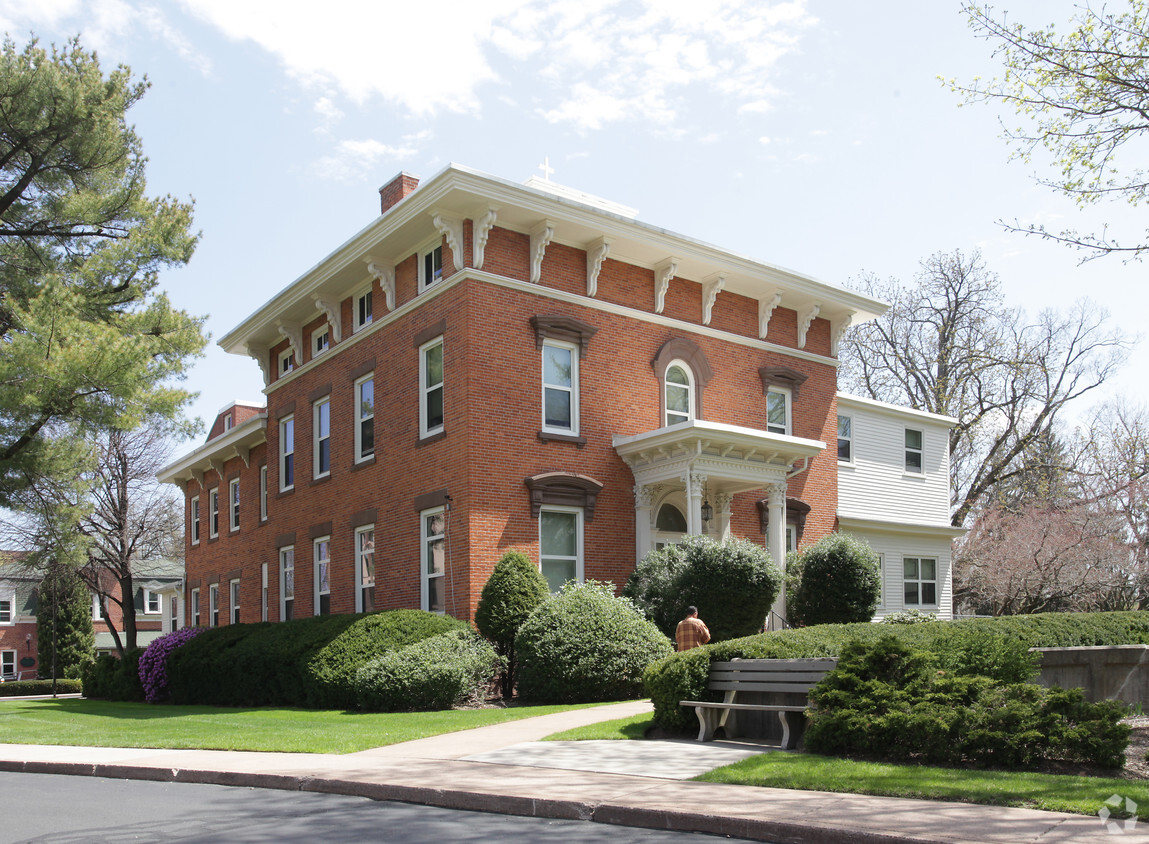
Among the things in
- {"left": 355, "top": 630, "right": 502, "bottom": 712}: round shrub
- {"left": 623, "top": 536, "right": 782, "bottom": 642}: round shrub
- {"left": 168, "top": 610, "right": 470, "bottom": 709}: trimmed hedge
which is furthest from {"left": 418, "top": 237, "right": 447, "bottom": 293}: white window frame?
{"left": 355, "top": 630, "right": 502, "bottom": 712}: round shrub

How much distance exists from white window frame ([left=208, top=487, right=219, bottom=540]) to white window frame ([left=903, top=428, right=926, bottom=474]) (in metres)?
22.1

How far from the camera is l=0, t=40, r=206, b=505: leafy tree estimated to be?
20531 mm

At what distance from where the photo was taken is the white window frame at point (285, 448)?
28.4m

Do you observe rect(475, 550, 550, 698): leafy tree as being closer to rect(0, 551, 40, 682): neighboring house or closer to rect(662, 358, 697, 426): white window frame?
rect(662, 358, 697, 426): white window frame

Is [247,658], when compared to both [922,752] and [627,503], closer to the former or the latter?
[627,503]

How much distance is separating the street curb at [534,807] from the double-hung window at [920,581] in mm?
22509

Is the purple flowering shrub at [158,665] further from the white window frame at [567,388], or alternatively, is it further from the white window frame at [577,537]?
the white window frame at [567,388]

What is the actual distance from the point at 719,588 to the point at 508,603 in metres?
3.76

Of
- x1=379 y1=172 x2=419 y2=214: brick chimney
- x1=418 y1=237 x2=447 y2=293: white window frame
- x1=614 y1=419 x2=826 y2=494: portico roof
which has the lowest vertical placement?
x1=614 y1=419 x2=826 y2=494: portico roof

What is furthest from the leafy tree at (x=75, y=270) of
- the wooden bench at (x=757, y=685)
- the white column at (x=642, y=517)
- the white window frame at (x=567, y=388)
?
the wooden bench at (x=757, y=685)

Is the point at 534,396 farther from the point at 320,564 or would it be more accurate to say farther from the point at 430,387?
the point at 320,564

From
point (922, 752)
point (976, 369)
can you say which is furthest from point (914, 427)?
point (922, 752)

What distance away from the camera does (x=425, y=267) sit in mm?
22047

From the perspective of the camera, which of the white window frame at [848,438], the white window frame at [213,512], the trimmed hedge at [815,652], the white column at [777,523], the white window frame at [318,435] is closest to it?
the trimmed hedge at [815,652]
